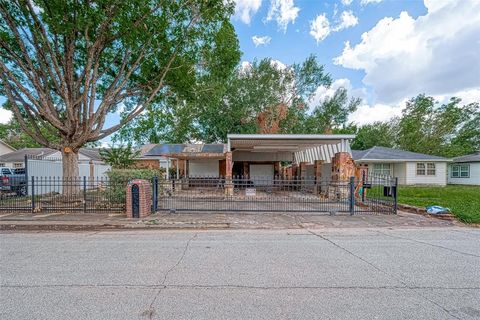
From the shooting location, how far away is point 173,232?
7.07 meters

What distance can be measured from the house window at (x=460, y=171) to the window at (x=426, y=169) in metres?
5.73

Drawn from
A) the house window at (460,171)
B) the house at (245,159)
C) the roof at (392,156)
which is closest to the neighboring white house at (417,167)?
the roof at (392,156)

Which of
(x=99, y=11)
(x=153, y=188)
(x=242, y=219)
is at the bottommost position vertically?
(x=242, y=219)

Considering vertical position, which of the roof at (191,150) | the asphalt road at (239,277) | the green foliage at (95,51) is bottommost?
the asphalt road at (239,277)

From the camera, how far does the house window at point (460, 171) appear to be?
25133 millimetres

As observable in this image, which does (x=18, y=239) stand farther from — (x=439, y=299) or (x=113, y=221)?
(x=439, y=299)

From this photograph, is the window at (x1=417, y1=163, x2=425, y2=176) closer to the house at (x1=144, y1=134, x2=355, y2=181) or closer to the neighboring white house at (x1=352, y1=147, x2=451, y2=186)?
the neighboring white house at (x1=352, y1=147, x2=451, y2=186)

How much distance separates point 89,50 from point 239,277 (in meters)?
11.9

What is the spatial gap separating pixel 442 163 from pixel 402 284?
25.4m

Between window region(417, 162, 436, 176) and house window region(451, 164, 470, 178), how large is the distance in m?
5.73

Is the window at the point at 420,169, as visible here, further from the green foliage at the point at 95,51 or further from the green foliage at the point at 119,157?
the green foliage at the point at 119,157

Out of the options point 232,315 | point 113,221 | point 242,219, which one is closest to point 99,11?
point 113,221

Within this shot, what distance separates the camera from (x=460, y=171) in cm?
2594

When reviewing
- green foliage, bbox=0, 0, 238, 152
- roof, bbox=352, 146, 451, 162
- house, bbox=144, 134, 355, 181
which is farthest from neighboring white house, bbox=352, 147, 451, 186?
green foliage, bbox=0, 0, 238, 152
